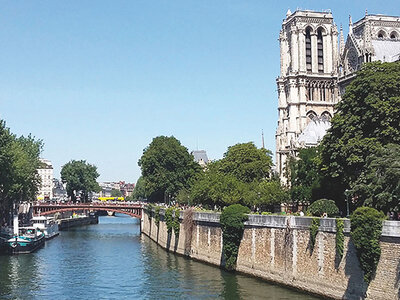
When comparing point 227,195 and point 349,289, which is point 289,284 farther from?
point 227,195

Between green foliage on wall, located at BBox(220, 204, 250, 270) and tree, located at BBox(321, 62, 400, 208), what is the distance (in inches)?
301

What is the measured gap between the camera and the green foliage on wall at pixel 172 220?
68.2 meters

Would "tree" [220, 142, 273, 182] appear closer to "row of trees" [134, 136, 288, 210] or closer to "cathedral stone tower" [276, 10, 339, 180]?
"row of trees" [134, 136, 288, 210]

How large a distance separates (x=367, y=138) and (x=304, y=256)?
9998mm

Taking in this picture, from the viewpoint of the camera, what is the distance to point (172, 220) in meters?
70.6

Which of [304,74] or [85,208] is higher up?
[304,74]

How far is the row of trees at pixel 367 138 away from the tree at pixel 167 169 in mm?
56788

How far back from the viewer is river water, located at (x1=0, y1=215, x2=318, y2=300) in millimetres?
43500

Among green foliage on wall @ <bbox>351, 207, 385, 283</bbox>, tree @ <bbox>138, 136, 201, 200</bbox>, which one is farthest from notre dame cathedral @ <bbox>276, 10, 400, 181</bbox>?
green foliage on wall @ <bbox>351, 207, 385, 283</bbox>

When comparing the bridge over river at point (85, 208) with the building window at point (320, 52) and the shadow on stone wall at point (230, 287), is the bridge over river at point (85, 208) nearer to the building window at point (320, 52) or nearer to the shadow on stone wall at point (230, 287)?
the building window at point (320, 52)

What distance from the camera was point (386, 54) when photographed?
87062mm

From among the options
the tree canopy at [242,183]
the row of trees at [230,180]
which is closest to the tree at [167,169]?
the row of trees at [230,180]

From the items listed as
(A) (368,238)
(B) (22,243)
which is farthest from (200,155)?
(A) (368,238)

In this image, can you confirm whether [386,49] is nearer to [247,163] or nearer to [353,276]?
[247,163]
